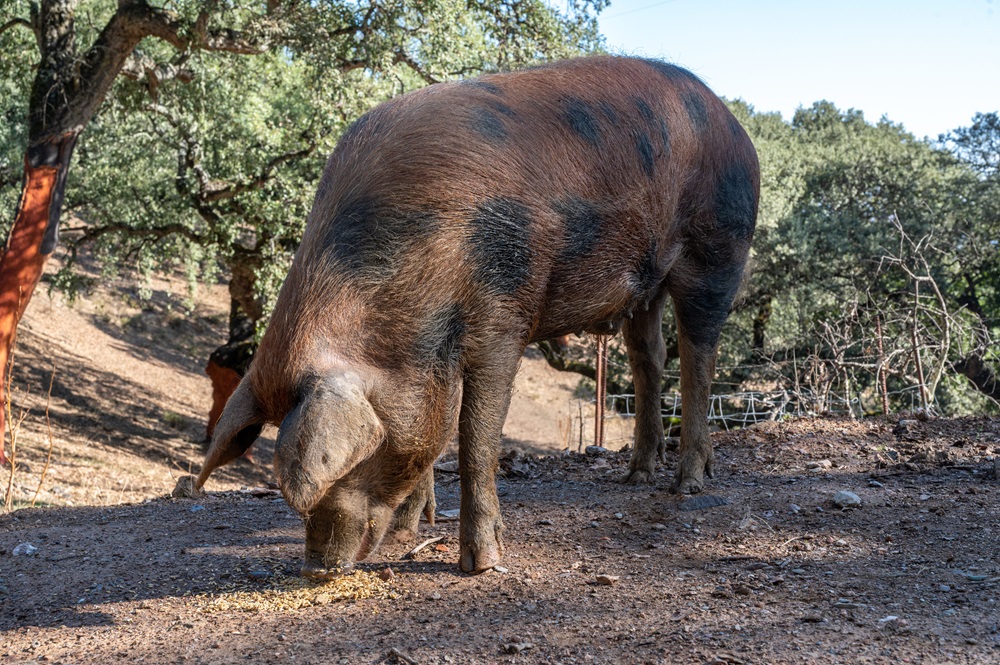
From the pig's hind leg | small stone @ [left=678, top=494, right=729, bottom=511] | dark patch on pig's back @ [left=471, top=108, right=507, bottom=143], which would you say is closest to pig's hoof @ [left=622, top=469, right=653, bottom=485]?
the pig's hind leg

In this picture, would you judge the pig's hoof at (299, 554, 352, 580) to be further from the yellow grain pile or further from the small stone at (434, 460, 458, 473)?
the small stone at (434, 460, 458, 473)

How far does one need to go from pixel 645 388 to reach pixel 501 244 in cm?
250

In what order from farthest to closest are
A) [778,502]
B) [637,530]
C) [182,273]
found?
[182,273] → [778,502] → [637,530]

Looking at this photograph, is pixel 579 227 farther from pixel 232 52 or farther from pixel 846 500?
pixel 232 52

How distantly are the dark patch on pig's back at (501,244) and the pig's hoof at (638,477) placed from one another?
8.20 feet

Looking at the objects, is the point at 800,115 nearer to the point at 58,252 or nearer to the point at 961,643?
the point at 58,252

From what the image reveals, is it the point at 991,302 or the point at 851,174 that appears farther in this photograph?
the point at 851,174

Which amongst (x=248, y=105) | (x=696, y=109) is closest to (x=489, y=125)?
(x=696, y=109)

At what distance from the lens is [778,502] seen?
5.75m

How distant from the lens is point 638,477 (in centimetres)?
652

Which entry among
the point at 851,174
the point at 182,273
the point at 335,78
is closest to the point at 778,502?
the point at 335,78

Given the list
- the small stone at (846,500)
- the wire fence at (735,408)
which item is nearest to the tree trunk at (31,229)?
the wire fence at (735,408)

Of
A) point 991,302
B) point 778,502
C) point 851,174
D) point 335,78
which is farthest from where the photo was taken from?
point 851,174

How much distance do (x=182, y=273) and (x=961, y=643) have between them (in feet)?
96.3
